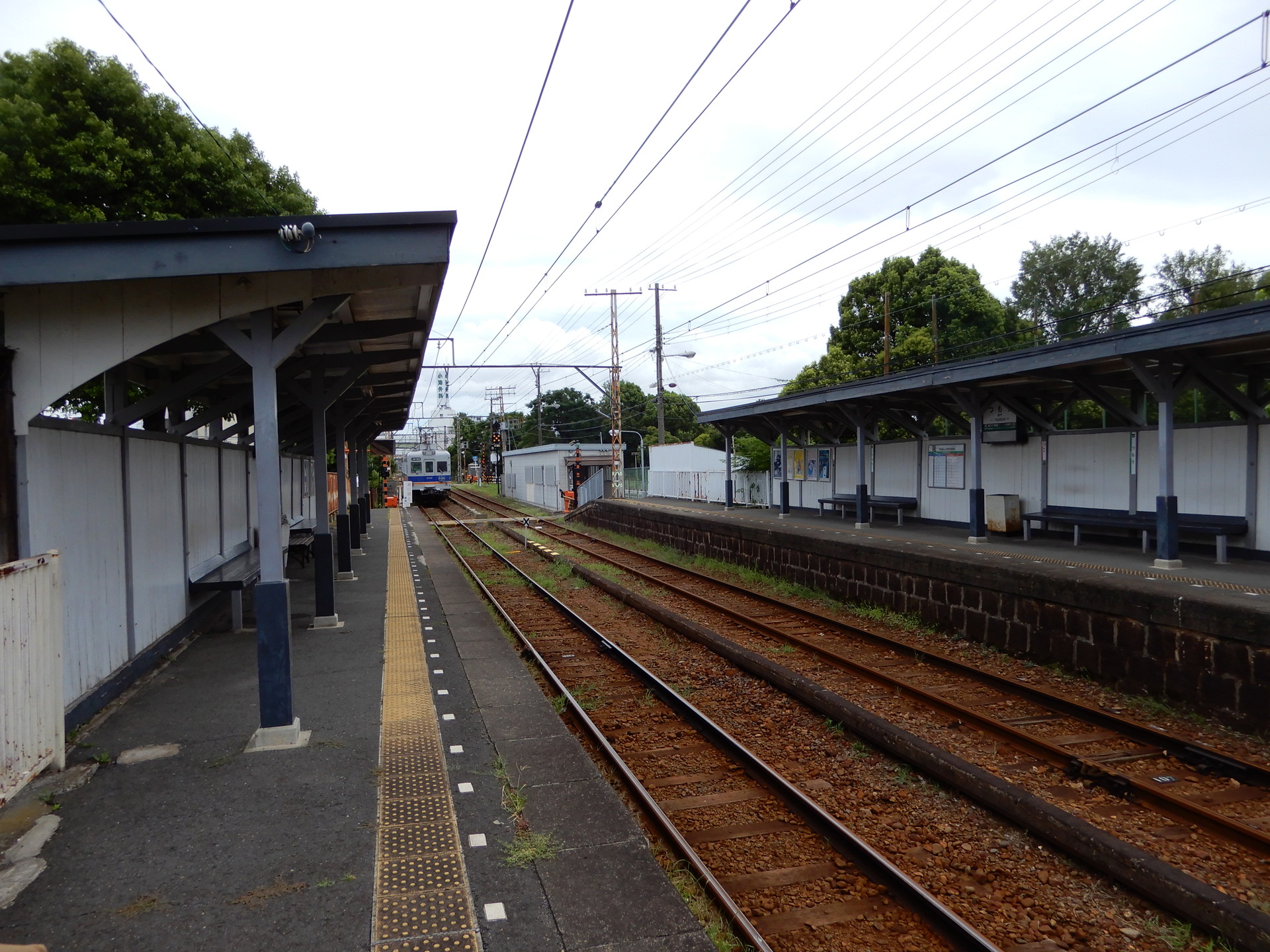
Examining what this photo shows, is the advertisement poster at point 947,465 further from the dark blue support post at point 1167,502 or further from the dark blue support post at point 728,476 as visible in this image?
the dark blue support post at point 728,476

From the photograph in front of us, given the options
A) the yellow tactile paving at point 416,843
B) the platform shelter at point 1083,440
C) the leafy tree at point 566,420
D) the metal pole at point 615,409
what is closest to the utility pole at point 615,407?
the metal pole at point 615,409

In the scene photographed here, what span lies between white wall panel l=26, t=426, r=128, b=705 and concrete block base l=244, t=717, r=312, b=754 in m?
1.19

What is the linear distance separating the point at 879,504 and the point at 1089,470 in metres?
4.69

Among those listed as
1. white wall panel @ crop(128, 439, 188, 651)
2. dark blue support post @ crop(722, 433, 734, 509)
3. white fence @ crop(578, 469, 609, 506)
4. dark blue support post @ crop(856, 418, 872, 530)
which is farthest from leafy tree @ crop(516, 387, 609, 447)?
white wall panel @ crop(128, 439, 188, 651)

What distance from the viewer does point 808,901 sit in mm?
4035

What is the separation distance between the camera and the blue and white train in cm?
4125

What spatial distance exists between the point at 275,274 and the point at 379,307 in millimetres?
2290

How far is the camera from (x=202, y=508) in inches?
373

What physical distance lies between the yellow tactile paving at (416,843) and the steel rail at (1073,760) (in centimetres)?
395

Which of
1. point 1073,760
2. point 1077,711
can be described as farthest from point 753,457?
point 1073,760

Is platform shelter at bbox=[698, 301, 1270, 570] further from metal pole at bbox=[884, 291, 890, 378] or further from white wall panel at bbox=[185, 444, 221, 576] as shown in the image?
→ white wall panel at bbox=[185, 444, 221, 576]

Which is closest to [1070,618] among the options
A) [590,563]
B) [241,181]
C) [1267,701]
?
[1267,701]

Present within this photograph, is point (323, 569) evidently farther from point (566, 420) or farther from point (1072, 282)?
point (566, 420)

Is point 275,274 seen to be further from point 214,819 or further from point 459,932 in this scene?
point 459,932
